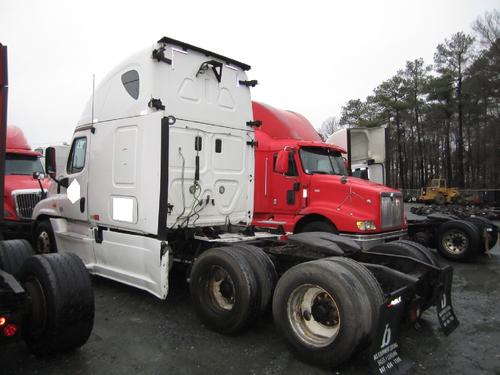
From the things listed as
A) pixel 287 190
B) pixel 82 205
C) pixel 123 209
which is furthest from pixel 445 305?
pixel 82 205

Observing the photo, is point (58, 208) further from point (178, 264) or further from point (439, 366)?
point (439, 366)

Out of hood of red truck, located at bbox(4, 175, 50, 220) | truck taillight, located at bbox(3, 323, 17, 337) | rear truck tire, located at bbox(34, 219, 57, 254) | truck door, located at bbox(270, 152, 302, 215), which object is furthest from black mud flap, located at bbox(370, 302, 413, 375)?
hood of red truck, located at bbox(4, 175, 50, 220)

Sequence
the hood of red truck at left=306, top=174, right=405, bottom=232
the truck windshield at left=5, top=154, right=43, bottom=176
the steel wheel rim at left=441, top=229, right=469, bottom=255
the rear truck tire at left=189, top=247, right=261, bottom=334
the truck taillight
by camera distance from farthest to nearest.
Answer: the truck windshield at left=5, top=154, right=43, bottom=176, the steel wheel rim at left=441, top=229, right=469, bottom=255, the hood of red truck at left=306, top=174, right=405, bottom=232, the rear truck tire at left=189, top=247, right=261, bottom=334, the truck taillight

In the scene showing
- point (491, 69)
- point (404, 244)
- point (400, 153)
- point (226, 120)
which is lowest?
point (404, 244)

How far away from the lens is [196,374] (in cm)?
362

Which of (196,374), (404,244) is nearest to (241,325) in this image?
(196,374)

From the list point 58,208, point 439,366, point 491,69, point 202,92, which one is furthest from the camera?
point 491,69

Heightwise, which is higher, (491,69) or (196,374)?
(491,69)

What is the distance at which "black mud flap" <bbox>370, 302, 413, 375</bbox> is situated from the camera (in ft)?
10.8

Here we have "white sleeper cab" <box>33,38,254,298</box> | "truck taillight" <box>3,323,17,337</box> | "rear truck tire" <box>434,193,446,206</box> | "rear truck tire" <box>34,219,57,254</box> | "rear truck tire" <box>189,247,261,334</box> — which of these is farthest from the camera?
"rear truck tire" <box>434,193,446,206</box>

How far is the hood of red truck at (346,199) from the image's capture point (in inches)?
296

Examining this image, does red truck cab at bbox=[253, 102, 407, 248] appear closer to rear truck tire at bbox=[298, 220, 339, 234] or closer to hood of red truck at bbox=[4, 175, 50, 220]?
rear truck tire at bbox=[298, 220, 339, 234]

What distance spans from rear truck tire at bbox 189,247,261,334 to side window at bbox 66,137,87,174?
276 cm

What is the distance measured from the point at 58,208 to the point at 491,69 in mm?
42233
